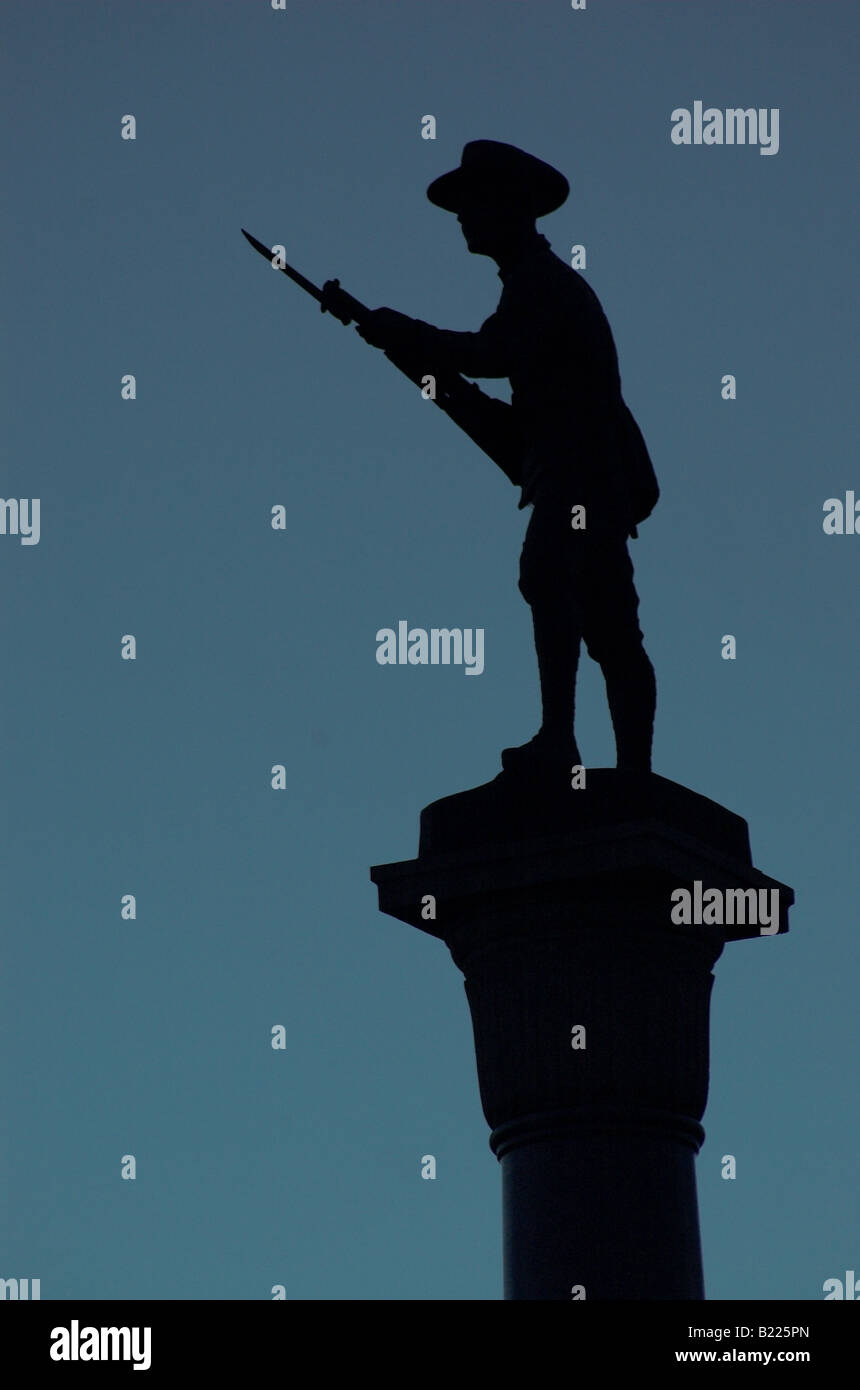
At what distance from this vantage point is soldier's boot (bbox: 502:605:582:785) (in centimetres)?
1511

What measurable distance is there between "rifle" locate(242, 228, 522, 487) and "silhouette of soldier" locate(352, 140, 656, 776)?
0.14m

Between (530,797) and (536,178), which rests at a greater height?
(536,178)

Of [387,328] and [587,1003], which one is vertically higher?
[387,328]

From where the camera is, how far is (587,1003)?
1445cm

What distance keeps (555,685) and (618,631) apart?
2.23 ft

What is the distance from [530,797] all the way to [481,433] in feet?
8.89

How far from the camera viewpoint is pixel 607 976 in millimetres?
14516

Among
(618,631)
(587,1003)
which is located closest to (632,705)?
(618,631)

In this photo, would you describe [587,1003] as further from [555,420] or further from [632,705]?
[555,420]

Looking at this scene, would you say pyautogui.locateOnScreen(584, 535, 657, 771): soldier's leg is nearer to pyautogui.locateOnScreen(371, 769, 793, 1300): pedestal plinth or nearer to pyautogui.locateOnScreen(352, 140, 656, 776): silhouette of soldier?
pyautogui.locateOnScreen(352, 140, 656, 776): silhouette of soldier
